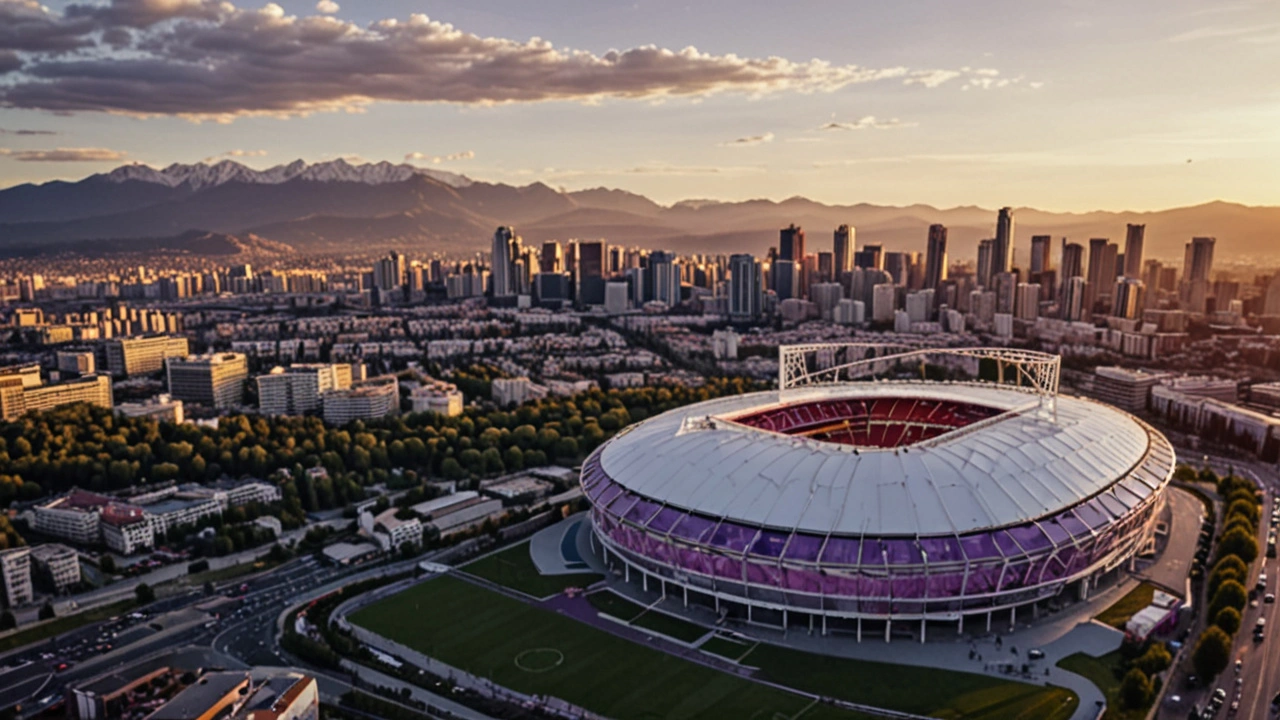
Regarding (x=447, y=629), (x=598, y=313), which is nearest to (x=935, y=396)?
(x=447, y=629)

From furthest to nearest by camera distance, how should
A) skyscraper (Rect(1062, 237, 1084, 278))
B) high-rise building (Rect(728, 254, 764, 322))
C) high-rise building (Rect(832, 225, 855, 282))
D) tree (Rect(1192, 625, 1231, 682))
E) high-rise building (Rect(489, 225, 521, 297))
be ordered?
1. high-rise building (Rect(489, 225, 521, 297))
2. high-rise building (Rect(832, 225, 855, 282))
3. high-rise building (Rect(728, 254, 764, 322))
4. skyscraper (Rect(1062, 237, 1084, 278))
5. tree (Rect(1192, 625, 1231, 682))

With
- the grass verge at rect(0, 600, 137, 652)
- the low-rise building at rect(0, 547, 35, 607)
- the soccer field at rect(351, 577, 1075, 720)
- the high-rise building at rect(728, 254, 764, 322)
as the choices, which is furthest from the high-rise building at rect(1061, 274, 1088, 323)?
the low-rise building at rect(0, 547, 35, 607)

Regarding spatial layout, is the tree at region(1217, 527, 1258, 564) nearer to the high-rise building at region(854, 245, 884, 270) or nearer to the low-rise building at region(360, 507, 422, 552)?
the low-rise building at region(360, 507, 422, 552)

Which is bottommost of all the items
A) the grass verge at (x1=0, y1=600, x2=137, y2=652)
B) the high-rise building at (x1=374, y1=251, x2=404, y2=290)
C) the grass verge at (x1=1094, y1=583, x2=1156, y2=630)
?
the grass verge at (x1=0, y1=600, x2=137, y2=652)

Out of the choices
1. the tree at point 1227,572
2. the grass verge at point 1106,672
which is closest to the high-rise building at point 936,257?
the tree at point 1227,572

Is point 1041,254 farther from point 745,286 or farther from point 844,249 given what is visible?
point 745,286
